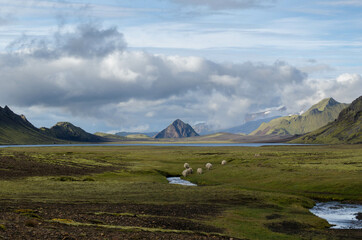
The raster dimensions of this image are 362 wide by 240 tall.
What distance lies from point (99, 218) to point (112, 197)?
19.5 metres

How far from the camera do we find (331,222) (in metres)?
50.4

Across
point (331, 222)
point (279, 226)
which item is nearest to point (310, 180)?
point (331, 222)

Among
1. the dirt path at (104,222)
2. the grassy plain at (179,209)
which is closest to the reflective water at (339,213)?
the grassy plain at (179,209)

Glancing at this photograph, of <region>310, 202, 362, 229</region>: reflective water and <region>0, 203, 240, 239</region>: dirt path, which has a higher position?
<region>0, 203, 240, 239</region>: dirt path

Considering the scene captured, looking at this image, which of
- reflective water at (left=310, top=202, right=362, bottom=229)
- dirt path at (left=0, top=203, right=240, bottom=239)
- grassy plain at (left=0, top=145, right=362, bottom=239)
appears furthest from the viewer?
reflective water at (left=310, top=202, right=362, bottom=229)

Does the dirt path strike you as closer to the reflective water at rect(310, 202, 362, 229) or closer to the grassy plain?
the grassy plain

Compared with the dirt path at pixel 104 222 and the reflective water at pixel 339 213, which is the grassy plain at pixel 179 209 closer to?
the dirt path at pixel 104 222

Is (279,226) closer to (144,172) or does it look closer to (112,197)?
(112,197)

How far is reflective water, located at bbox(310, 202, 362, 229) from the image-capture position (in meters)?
47.9

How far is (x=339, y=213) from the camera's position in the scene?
5641 centimetres

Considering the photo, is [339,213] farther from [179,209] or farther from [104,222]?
[104,222]

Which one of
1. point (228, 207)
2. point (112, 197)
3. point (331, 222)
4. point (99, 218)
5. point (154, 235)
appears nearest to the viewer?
point (154, 235)

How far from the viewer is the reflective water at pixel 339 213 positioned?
47.9 metres

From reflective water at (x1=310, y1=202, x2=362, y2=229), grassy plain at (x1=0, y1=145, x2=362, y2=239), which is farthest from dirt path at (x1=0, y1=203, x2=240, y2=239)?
reflective water at (x1=310, y1=202, x2=362, y2=229)
